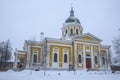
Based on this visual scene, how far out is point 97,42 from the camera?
41.9m

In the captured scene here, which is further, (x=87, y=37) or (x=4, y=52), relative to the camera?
(x=4, y=52)

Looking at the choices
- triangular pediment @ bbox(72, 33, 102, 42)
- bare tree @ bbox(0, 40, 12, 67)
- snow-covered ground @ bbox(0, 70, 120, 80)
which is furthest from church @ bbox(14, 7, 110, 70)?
snow-covered ground @ bbox(0, 70, 120, 80)

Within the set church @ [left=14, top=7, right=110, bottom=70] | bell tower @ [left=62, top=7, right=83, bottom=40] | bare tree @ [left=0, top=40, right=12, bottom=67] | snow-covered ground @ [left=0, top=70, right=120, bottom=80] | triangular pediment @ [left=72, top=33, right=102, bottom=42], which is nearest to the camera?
snow-covered ground @ [left=0, top=70, right=120, bottom=80]

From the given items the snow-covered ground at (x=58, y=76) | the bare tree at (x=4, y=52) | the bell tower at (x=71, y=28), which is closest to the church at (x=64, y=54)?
the bell tower at (x=71, y=28)

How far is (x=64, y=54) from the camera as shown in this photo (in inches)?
1539

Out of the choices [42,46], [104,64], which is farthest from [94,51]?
[42,46]

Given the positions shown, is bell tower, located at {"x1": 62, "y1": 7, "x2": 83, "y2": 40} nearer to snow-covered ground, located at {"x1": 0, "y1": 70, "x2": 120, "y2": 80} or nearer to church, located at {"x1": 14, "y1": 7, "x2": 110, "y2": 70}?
church, located at {"x1": 14, "y1": 7, "x2": 110, "y2": 70}

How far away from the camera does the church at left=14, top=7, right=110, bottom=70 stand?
123 feet

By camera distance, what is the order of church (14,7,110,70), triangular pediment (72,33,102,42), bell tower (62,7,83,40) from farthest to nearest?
bell tower (62,7,83,40) < triangular pediment (72,33,102,42) < church (14,7,110,70)

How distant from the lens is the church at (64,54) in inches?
1479

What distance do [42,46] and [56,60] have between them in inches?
196

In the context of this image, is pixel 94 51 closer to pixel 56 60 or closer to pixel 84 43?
pixel 84 43

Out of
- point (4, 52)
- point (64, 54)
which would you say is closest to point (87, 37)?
point (64, 54)

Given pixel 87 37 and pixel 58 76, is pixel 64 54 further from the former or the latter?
pixel 58 76
